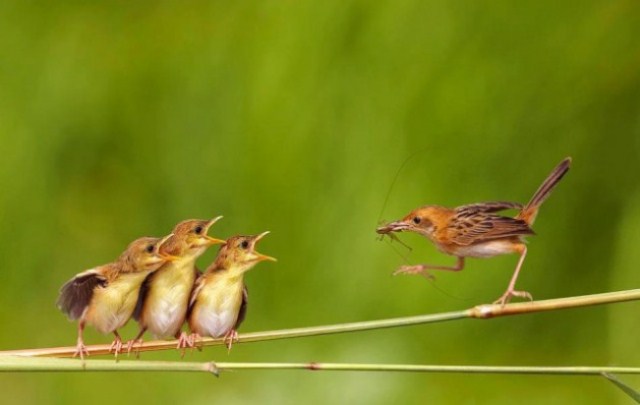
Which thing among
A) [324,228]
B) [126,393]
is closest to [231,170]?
[324,228]

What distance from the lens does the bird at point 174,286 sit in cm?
38

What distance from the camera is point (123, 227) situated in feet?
2.85

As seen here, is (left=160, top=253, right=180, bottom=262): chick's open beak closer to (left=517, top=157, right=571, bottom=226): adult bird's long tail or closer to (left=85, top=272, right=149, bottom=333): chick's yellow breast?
(left=85, top=272, right=149, bottom=333): chick's yellow breast

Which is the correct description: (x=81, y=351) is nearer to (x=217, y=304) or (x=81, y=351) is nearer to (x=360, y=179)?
(x=217, y=304)

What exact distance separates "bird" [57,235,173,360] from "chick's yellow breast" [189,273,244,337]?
0.09 feet

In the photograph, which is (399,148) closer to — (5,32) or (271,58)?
(271,58)

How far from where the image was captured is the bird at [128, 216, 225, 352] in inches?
14.9

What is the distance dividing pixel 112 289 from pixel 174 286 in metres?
0.02

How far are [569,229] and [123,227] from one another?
1.22ft

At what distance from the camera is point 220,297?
0.41m

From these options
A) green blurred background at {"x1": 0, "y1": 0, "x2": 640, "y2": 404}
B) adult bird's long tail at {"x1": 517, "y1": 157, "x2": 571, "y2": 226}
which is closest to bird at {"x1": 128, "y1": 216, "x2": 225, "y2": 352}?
adult bird's long tail at {"x1": 517, "y1": 157, "x2": 571, "y2": 226}

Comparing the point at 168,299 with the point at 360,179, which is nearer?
the point at 168,299

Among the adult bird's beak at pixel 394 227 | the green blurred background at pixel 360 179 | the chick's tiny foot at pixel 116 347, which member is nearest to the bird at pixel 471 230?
the adult bird's beak at pixel 394 227

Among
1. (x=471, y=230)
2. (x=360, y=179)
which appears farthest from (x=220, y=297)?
(x=360, y=179)
